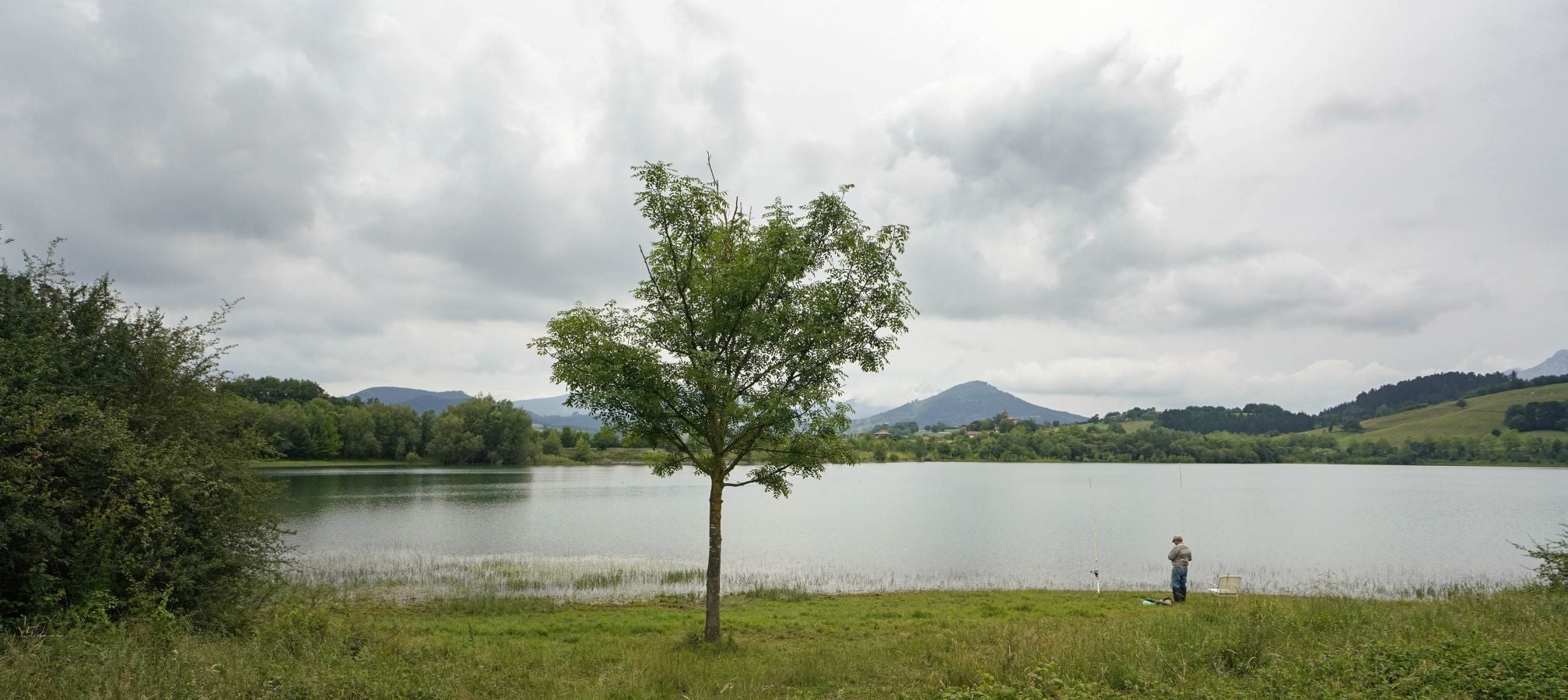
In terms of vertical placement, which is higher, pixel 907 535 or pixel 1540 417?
pixel 1540 417

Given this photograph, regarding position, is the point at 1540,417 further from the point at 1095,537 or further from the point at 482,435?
the point at 482,435

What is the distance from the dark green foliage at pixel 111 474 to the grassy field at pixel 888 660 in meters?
1.15

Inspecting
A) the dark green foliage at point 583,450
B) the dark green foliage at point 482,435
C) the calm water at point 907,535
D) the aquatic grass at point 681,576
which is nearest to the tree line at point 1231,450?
the dark green foliage at point 583,450

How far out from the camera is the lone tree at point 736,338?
1383cm

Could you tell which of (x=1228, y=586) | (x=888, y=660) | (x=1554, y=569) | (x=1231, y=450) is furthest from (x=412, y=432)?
(x=1231, y=450)

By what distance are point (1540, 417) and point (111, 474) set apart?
853ft

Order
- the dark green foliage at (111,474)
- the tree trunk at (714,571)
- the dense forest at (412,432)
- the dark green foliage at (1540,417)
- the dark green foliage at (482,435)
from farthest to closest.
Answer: the dark green foliage at (1540,417), the dark green foliage at (482,435), the dense forest at (412,432), the tree trunk at (714,571), the dark green foliage at (111,474)

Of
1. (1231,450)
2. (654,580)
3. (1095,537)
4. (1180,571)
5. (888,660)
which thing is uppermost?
(888,660)

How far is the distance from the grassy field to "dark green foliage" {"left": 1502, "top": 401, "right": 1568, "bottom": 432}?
234m

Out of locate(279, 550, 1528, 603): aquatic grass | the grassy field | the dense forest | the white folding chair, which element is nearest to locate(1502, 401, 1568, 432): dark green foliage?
locate(279, 550, 1528, 603): aquatic grass

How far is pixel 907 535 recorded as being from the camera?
4428 centimetres

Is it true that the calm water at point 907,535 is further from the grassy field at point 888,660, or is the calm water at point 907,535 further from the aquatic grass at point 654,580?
the grassy field at point 888,660

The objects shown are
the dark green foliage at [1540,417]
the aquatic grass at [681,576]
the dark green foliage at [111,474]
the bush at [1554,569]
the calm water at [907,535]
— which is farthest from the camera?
the dark green foliage at [1540,417]

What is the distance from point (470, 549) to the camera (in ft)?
120
